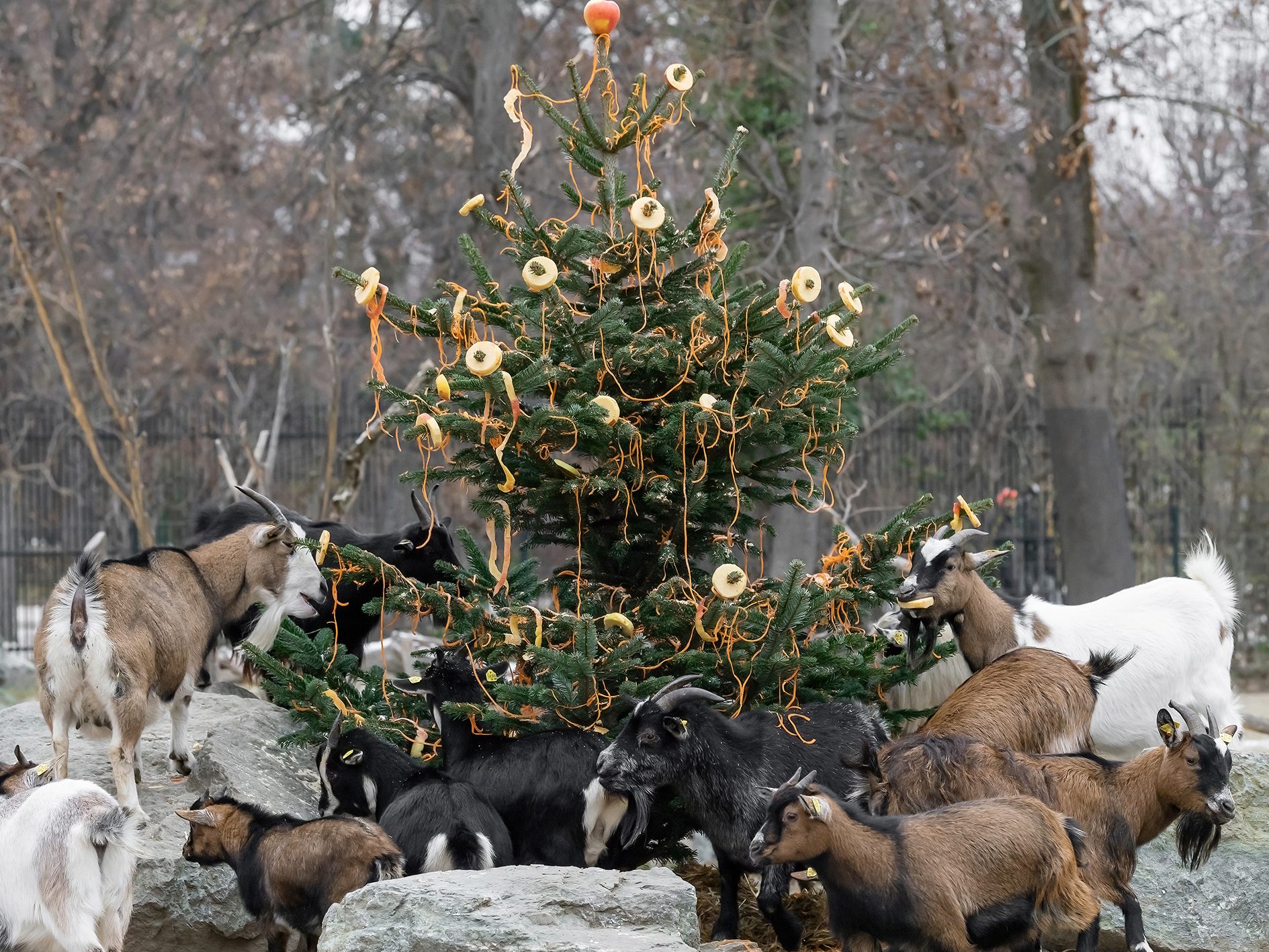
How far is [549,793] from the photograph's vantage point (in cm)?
629

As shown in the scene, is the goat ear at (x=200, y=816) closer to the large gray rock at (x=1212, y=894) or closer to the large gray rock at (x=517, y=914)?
the large gray rock at (x=517, y=914)

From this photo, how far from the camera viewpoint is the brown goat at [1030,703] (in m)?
6.57

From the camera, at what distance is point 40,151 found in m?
22.6

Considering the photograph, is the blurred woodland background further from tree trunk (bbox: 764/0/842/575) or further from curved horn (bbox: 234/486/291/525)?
curved horn (bbox: 234/486/291/525)

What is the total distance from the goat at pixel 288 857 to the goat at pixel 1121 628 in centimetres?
279

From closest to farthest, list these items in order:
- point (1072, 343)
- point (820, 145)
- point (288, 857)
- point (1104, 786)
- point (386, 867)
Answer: point (386, 867)
point (288, 857)
point (1104, 786)
point (820, 145)
point (1072, 343)

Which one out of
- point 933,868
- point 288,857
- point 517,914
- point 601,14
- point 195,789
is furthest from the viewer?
point 195,789

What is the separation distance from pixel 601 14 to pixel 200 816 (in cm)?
385

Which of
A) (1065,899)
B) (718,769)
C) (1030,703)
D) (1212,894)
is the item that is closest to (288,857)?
(718,769)

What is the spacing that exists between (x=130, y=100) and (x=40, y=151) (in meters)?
2.03

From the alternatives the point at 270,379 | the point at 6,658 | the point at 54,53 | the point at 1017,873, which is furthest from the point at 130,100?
the point at 1017,873

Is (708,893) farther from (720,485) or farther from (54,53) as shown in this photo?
(54,53)

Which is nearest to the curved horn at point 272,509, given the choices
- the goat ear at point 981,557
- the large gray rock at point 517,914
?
the large gray rock at point 517,914

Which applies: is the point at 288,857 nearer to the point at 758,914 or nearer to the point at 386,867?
the point at 386,867
